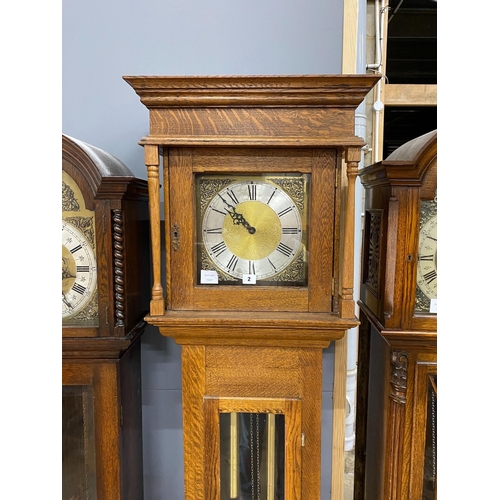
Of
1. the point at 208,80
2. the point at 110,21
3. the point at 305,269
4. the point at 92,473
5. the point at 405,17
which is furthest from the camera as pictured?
the point at 405,17

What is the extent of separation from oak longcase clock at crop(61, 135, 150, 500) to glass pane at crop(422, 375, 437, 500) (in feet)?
2.73

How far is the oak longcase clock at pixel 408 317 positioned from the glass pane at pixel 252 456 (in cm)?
30

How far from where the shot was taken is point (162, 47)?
119cm

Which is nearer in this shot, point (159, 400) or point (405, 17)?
point (159, 400)

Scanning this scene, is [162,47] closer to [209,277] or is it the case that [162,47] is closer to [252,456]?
[209,277]

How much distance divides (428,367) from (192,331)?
63 centimetres

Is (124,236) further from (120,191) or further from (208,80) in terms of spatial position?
(208,80)

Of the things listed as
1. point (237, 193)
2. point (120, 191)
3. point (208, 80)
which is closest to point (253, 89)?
point (208, 80)

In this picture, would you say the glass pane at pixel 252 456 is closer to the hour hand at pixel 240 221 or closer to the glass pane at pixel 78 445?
the glass pane at pixel 78 445

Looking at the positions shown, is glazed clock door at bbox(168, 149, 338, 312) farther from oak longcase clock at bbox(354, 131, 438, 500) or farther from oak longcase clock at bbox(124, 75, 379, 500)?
oak longcase clock at bbox(354, 131, 438, 500)

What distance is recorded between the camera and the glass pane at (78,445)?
1.02 m

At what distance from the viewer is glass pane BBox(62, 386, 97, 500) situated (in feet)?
3.35

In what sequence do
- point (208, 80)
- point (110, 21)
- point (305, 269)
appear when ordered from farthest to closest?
point (110, 21) → point (305, 269) → point (208, 80)

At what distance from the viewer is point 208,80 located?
0.84 meters
